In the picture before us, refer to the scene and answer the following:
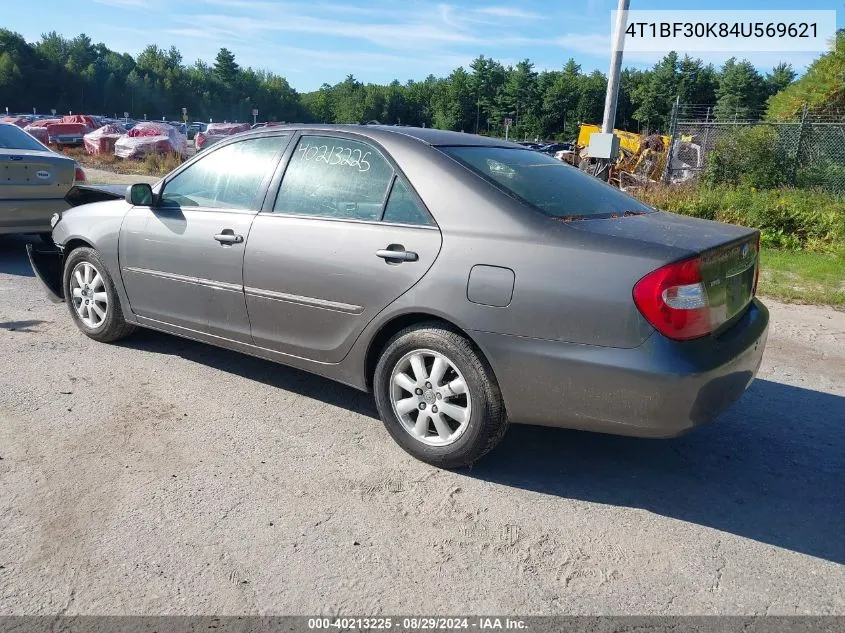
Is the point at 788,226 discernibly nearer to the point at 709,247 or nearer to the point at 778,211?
the point at 778,211

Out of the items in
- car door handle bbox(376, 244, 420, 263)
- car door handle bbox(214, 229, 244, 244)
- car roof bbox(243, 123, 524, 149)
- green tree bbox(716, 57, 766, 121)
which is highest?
green tree bbox(716, 57, 766, 121)

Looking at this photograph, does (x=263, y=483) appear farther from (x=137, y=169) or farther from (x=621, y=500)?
(x=137, y=169)

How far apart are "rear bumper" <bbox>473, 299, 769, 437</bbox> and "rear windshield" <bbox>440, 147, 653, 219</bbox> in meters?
0.72

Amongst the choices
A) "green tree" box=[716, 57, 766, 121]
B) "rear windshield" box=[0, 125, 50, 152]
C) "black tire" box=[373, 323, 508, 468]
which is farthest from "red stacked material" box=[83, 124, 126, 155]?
"green tree" box=[716, 57, 766, 121]

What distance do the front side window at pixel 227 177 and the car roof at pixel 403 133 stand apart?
0.12m

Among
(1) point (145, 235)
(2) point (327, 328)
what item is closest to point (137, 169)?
(1) point (145, 235)

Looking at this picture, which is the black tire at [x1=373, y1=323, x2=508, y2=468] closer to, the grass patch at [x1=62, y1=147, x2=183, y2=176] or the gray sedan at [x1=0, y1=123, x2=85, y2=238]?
the gray sedan at [x1=0, y1=123, x2=85, y2=238]

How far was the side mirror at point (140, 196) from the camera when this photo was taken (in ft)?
15.2

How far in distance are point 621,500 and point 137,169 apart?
22.0 meters

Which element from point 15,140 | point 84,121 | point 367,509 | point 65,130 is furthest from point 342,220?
point 84,121

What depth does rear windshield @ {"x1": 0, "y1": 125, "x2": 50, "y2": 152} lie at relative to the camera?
27.7ft

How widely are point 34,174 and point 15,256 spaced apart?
1.34 metres

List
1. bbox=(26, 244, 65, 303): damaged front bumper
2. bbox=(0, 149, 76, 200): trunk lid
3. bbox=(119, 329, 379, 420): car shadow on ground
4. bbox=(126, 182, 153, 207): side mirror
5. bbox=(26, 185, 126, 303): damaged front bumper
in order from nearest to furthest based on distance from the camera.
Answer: bbox=(119, 329, 379, 420): car shadow on ground → bbox=(126, 182, 153, 207): side mirror → bbox=(26, 185, 126, 303): damaged front bumper → bbox=(26, 244, 65, 303): damaged front bumper → bbox=(0, 149, 76, 200): trunk lid

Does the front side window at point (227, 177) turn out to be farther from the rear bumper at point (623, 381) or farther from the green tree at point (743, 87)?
the green tree at point (743, 87)
